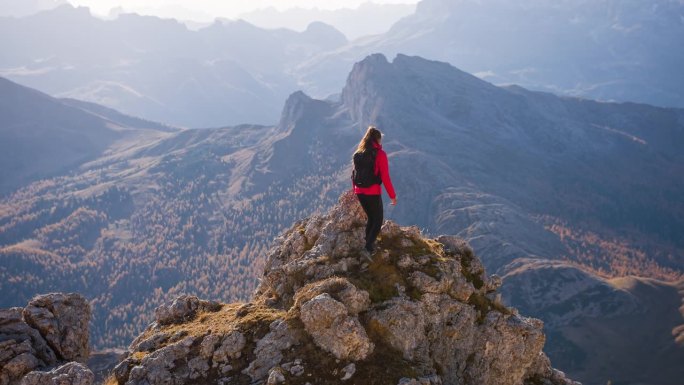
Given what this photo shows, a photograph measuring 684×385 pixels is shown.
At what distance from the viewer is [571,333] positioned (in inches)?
7436

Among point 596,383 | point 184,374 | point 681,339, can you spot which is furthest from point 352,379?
point 681,339

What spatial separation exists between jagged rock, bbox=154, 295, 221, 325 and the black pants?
7.91 meters

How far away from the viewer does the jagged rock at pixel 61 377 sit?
18469 millimetres

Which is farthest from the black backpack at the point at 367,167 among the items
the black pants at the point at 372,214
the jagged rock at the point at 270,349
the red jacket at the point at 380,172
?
the jagged rock at the point at 270,349

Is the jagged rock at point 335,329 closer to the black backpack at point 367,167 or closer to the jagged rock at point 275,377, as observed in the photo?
the jagged rock at point 275,377

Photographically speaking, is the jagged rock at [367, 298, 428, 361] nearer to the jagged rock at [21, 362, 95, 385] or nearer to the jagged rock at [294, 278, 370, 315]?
the jagged rock at [294, 278, 370, 315]

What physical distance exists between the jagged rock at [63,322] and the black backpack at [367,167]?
14578mm

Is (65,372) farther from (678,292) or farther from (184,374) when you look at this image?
(678,292)

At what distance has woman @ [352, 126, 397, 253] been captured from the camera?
71.9 ft

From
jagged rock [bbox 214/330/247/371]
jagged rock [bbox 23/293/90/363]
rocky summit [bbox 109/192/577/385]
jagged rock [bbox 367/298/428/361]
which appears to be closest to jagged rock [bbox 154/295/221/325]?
rocky summit [bbox 109/192/577/385]

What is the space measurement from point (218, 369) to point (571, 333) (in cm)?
19603

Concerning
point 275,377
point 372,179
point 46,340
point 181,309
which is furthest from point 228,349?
point 46,340

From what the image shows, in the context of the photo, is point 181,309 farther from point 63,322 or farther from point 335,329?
point 335,329

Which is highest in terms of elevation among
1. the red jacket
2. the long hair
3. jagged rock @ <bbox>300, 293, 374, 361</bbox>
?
the long hair
